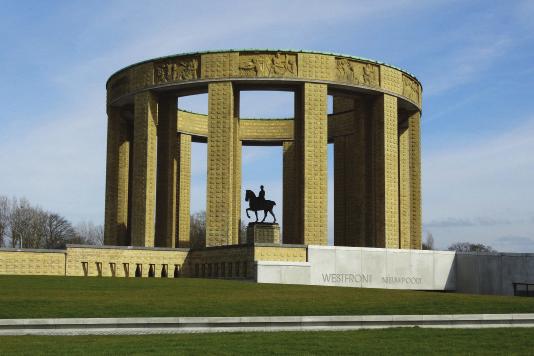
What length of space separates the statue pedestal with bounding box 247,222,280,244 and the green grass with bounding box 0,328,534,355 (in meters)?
18.5

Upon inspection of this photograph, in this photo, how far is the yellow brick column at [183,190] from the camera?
4566 cm

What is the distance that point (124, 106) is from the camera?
143 feet

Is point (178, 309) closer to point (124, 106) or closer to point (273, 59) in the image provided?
point (273, 59)

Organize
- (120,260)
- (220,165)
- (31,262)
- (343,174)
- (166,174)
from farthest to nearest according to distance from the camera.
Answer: (343,174) → (166,174) → (220,165) → (120,260) → (31,262)

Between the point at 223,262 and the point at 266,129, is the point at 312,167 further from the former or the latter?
the point at 266,129

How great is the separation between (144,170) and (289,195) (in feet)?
37.6

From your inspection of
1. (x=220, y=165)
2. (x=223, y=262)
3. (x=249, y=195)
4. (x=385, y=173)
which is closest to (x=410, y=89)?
(x=385, y=173)

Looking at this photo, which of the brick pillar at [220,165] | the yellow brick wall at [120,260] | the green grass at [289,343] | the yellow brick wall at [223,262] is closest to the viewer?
the green grass at [289,343]

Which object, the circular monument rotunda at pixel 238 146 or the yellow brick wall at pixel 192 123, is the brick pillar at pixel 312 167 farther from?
the yellow brick wall at pixel 192 123

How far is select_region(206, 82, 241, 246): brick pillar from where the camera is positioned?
36.4 m

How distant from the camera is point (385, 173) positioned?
1526 inches

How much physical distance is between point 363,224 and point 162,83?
12.8 meters

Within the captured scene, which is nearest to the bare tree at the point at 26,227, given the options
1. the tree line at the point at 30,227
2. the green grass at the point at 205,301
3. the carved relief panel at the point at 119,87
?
the tree line at the point at 30,227

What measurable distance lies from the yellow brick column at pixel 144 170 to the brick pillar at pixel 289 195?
841cm
